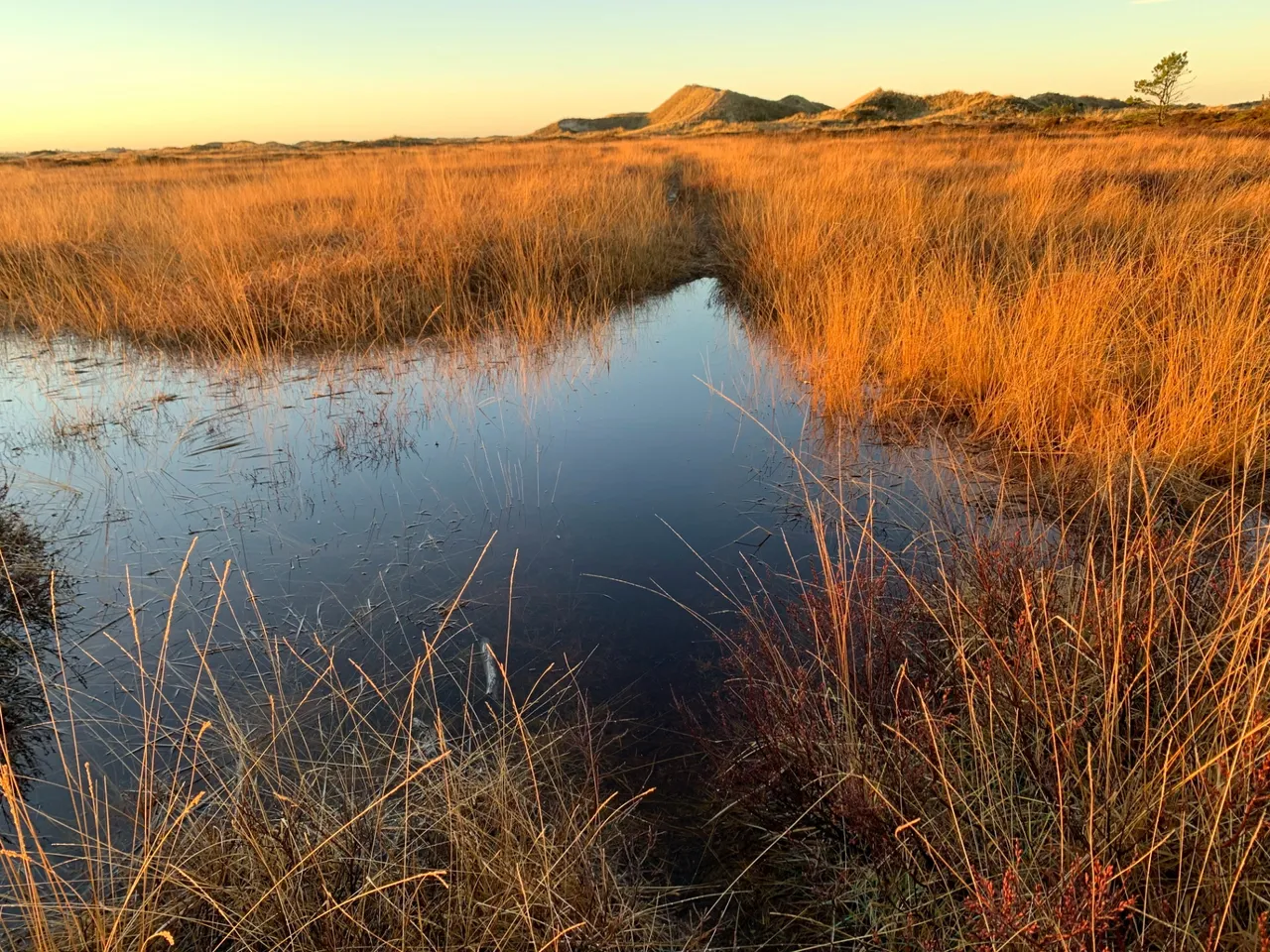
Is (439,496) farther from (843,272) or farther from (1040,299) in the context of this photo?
(843,272)

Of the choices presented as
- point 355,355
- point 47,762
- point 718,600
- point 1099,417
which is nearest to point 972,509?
point 1099,417

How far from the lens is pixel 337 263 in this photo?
21.1 feet

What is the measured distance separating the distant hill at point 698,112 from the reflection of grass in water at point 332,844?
51907mm

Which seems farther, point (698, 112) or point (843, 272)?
point (698, 112)

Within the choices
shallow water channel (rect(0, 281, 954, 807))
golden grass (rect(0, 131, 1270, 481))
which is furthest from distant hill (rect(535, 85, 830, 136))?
shallow water channel (rect(0, 281, 954, 807))

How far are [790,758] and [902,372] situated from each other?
319 cm

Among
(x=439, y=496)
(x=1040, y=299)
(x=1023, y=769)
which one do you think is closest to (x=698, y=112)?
(x=1040, y=299)

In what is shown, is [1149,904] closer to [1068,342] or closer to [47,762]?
[47,762]

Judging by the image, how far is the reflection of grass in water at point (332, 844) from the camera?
1304mm

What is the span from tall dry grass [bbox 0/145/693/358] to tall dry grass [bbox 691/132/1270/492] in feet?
5.01

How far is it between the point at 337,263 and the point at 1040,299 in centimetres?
592

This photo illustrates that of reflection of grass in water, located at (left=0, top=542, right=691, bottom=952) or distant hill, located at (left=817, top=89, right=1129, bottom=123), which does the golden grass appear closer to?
reflection of grass in water, located at (left=0, top=542, right=691, bottom=952)

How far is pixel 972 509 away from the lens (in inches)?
118

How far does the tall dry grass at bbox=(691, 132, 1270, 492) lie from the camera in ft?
10.5
